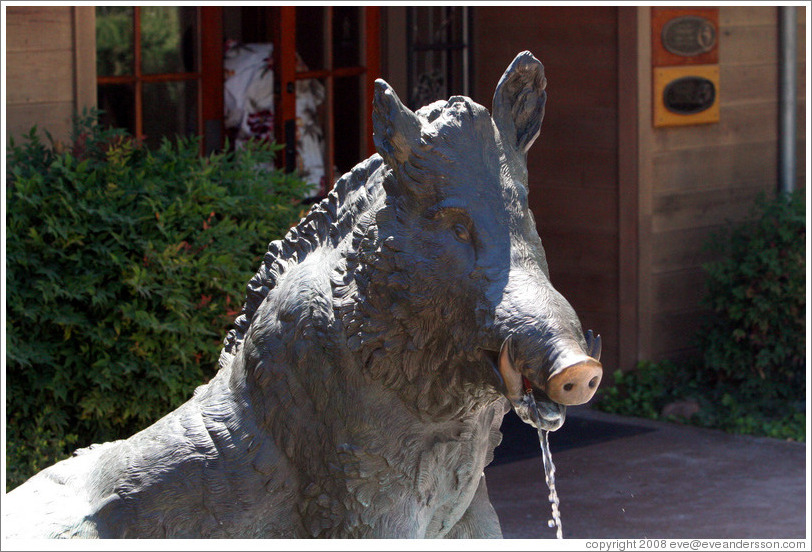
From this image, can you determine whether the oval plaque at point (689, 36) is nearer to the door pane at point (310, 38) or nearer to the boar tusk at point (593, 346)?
the door pane at point (310, 38)

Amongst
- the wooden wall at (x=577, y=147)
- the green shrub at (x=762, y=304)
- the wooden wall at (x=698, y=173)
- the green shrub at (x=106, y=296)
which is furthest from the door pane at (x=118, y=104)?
the green shrub at (x=762, y=304)

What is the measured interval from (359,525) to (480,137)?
688 mm

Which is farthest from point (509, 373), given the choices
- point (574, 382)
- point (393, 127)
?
point (393, 127)

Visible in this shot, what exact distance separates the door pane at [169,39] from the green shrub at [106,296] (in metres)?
2.17

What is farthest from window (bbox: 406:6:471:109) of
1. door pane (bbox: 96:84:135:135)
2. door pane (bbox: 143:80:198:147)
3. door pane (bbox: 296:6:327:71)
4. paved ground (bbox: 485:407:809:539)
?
paved ground (bbox: 485:407:809:539)

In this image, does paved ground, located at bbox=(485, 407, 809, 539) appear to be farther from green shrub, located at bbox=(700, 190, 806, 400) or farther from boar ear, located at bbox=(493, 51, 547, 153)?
boar ear, located at bbox=(493, 51, 547, 153)

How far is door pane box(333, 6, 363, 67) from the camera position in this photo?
718cm

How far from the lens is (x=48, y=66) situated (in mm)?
5090

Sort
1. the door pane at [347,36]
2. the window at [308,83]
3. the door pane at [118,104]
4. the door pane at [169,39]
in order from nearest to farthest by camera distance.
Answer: the door pane at [118,104]
the door pane at [169,39]
the window at [308,83]
the door pane at [347,36]

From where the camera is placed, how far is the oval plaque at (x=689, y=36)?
697 centimetres

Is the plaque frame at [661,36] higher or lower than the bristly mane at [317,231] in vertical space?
higher

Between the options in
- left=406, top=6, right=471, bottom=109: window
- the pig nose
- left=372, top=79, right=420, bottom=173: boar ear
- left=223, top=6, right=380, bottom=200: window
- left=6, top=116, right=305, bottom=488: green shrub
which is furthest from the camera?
left=406, top=6, right=471, bottom=109: window

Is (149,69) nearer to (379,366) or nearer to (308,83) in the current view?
(308,83)

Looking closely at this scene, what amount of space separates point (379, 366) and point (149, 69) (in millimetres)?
5065
